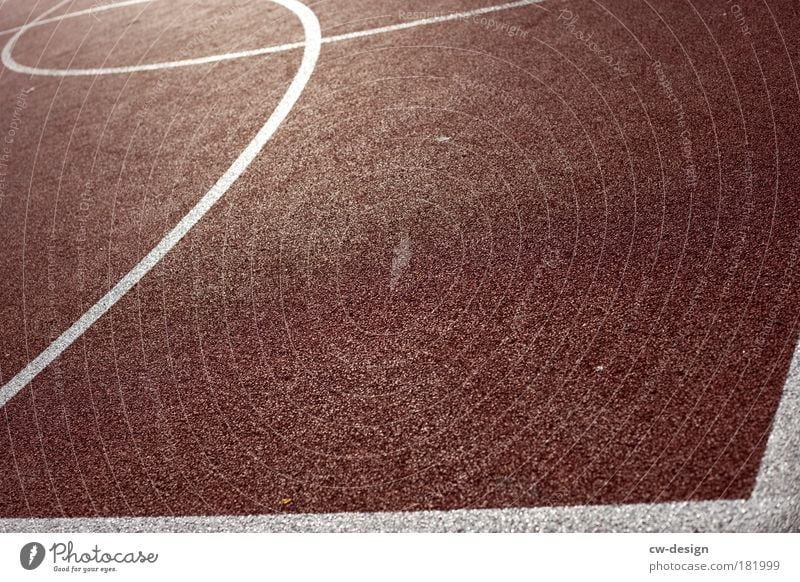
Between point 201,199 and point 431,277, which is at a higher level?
point 201,199

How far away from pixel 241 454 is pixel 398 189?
6.23 ft

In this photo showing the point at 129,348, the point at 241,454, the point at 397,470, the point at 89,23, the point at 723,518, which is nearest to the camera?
the point at 723,518

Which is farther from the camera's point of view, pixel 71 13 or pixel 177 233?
pixel 71 13

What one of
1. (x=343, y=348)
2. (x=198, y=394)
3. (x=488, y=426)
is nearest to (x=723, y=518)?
(x=488, y=426)

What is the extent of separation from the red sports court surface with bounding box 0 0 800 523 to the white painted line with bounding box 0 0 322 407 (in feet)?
0.17

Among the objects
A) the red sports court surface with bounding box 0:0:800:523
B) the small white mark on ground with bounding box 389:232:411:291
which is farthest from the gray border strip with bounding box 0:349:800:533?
the small white mark on ground with bounding box 389:232:411:291

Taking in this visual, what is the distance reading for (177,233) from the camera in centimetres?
466

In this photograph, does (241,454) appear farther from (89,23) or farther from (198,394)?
(89,23)

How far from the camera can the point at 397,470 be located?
295cm
